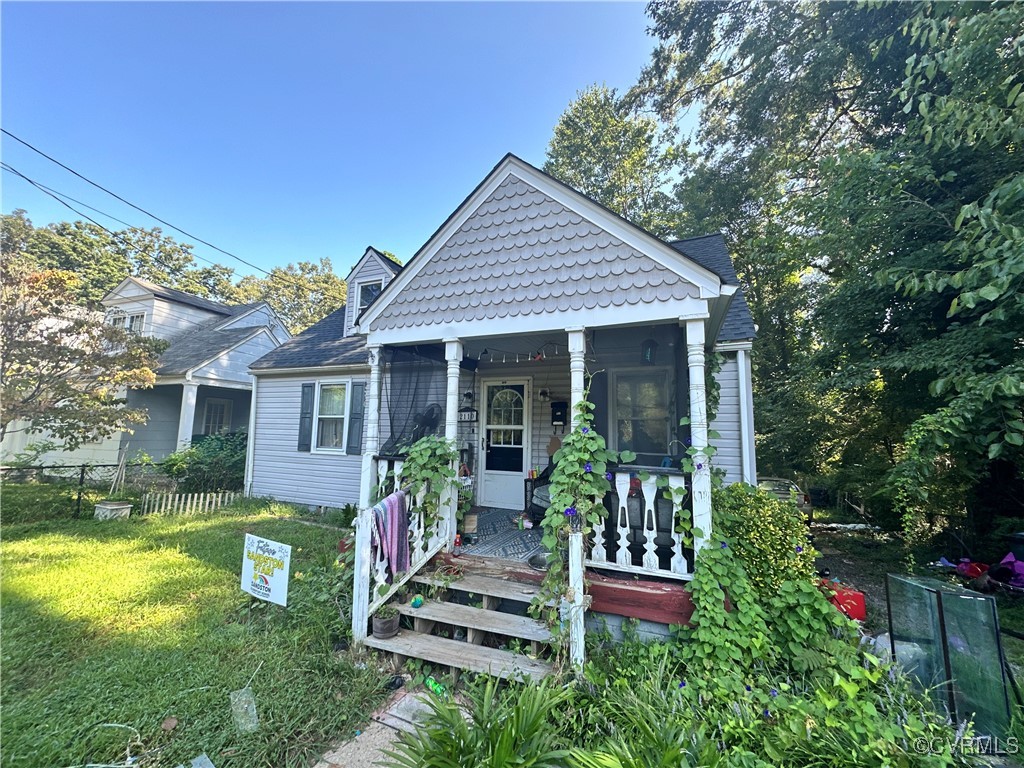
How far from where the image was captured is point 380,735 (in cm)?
249

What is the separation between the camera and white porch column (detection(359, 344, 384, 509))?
440 cm

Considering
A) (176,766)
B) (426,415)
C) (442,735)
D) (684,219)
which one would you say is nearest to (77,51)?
(426,415)

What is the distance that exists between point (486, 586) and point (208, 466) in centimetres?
904

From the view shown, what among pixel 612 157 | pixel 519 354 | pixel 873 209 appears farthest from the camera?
pixel 612 157

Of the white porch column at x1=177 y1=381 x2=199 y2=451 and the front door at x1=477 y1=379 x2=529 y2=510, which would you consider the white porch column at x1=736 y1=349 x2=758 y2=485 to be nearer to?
the front door at x1=477 y1=379 x2=529 y2=510

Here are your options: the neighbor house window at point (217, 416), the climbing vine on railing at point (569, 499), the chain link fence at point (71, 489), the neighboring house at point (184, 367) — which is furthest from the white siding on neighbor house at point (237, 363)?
the climbing vine on railing at point (569, 499)

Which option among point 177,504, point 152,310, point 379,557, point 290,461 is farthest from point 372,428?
point 152,310

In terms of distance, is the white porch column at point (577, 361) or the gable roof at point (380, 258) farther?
the gable roof at point (380, 258)

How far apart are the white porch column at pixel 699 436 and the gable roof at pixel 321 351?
238 inches

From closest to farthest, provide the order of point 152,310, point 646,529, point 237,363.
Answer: point 646,529, point 237,363, point 152,310

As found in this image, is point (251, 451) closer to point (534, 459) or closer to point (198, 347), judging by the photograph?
point (198, 347)

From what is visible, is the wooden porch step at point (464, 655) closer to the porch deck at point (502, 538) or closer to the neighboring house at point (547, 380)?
the neighboring house at point (547, 380)

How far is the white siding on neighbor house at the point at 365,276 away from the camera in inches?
316

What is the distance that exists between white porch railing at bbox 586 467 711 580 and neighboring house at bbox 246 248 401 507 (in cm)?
542
